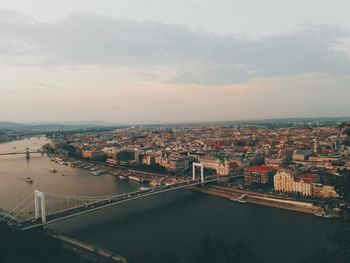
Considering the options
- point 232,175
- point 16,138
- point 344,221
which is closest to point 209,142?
point 232,175

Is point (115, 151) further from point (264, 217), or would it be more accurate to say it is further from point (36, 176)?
point (264, 217)

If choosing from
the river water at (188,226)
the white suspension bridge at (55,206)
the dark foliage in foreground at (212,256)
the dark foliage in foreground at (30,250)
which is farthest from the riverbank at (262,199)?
the dark foliage in foreground at (30,250)

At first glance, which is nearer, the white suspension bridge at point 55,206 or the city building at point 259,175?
the white suspension bridge at point 55,206

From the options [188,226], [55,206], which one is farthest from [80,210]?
[188,226]

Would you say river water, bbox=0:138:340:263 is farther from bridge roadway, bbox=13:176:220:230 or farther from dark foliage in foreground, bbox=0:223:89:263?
dark foliage in foreground, bbox=0:223:89:263

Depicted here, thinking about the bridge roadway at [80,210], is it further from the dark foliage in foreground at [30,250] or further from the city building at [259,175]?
the city building at [259,175]
